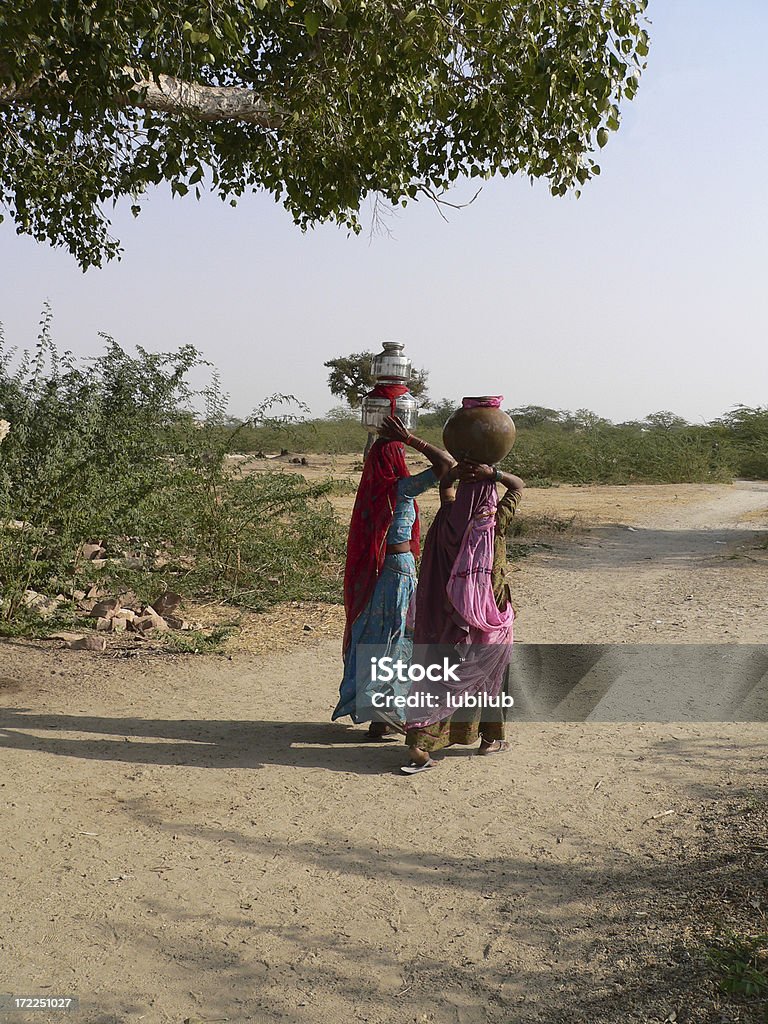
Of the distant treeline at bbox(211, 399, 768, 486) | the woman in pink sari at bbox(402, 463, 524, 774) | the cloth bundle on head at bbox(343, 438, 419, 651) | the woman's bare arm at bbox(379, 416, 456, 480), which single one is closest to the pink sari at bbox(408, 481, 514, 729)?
the woman in pink sari at bbox(402, 463, 524, 774)

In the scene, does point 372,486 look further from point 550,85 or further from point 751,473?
point 751,473

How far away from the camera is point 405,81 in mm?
6445

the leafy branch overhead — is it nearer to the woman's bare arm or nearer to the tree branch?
the tree branch

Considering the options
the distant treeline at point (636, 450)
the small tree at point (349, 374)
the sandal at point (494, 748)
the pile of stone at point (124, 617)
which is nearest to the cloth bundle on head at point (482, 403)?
the sandal at point (494, 748)

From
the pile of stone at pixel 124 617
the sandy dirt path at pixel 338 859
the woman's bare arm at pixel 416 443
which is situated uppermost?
the woman's bare arm at pixel 416 443

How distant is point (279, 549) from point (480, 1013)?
6254 millimetres

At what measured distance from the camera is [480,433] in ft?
14.1

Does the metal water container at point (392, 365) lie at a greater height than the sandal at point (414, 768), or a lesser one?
greater

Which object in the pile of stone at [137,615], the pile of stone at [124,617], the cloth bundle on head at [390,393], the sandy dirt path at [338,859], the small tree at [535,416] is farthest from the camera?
the small tree at [535,416]

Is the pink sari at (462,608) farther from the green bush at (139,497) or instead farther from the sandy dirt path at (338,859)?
the green bush at (139,497)

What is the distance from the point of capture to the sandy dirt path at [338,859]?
8.89 feet

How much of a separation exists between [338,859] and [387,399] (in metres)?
2.11

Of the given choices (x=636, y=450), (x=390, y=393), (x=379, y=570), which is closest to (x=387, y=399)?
(x=390, y=393)

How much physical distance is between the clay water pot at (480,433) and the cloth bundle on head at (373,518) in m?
0.36
